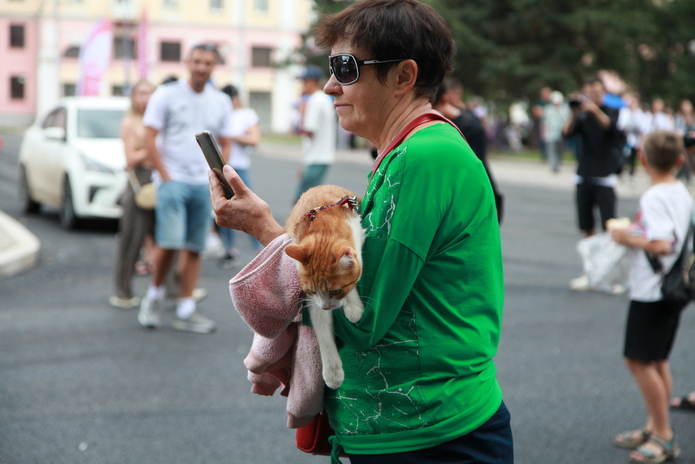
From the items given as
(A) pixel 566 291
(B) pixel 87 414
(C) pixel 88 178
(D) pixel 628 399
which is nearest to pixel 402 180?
(B) pixel 87 414

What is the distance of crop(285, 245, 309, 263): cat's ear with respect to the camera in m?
1.88

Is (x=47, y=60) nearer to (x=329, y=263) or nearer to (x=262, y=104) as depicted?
(x=262, y=104)

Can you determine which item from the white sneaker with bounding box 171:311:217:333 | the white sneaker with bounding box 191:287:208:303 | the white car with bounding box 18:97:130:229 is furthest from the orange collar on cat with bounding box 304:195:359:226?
the white car with bounding box 18:97:130:229

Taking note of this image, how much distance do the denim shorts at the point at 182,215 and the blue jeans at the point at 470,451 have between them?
15.5ft

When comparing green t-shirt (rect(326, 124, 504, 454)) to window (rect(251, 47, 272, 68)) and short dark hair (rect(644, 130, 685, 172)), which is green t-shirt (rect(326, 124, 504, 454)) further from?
window (rect(251, 47, 272, 68))

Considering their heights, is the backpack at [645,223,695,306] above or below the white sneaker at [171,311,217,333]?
above

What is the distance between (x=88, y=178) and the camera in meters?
11.1

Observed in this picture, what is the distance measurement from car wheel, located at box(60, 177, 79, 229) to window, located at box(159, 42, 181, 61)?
181ft

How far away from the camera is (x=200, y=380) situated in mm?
5547

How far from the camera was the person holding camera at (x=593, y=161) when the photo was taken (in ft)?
29.5

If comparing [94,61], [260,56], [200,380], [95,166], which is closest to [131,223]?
[200,380]

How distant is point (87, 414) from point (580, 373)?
131 inches

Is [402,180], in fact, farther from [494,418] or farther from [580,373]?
[580,373]

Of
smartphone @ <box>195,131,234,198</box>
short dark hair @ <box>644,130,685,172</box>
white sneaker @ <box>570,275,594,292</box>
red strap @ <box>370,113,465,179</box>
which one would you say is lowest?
white sneaker @ <box>570,275,594,292</box>
